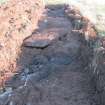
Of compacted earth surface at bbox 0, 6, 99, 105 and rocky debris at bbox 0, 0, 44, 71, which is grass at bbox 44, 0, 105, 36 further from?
rocky debris at bbox 0, 0, 44, 71

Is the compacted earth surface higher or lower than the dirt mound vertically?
lower

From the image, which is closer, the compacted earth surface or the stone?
the compacted earth surface

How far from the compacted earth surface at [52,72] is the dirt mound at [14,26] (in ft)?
0.83

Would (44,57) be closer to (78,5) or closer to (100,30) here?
(100,30)

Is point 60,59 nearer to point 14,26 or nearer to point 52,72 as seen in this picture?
point 52,72

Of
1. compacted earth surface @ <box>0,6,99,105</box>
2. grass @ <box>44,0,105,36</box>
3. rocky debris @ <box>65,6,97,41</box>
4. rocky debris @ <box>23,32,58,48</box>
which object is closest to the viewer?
compacted earth surface @ <box>0,6,99,105</box>

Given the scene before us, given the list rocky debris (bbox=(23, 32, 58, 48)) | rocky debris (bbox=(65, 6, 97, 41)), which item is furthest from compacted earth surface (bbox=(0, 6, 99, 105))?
rocky debris (bbox=(65, 6, 97, 41))

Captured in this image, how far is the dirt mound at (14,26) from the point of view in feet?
32.6

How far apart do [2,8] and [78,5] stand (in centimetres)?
Answer: 563

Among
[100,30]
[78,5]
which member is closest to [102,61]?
[100,30]

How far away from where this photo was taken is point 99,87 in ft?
25.9

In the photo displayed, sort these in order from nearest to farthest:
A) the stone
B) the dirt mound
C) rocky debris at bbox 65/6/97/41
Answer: the dirt mound
the stone
rocky debris at bbox 65/6/97/41

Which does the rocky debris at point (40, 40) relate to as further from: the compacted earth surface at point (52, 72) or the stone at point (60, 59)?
the stone at point (60, 59)

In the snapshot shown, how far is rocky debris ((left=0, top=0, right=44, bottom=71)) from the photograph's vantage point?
9984 millimetres
